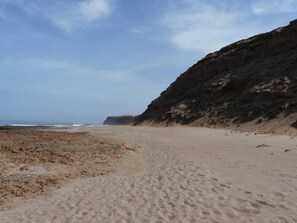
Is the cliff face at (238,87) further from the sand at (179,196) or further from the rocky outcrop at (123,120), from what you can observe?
the rocky outcrop at (123,120)

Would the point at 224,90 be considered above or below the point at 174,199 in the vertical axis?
above

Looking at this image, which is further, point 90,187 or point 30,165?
point 30,165

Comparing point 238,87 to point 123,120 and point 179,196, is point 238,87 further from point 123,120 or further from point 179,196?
point 123,120

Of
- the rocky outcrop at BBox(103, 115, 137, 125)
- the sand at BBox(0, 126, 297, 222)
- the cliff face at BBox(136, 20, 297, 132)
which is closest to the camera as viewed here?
the sand at BBox(0, 126, 297, 222)

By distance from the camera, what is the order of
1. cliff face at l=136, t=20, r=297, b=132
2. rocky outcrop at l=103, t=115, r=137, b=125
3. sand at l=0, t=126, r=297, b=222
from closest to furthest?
sand at l=0, t=126, r=297, b=222 → cliff face at l=136, t=20, r=297, b=132 → rocky outcrop at l=103, t=115, r=137, b=125

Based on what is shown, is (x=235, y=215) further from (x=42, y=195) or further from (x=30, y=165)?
(x=30, y=165)

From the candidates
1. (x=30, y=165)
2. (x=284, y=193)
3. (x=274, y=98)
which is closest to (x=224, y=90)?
(x=274, y=98)

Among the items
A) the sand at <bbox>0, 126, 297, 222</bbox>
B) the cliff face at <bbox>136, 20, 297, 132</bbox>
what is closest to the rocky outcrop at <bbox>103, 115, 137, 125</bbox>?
the cliff face at <bbox>136, 20, 297, 132</bbox>

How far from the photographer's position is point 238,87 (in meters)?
41.2

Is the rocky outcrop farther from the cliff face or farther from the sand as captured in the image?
the sand

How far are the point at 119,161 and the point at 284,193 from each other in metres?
7.67

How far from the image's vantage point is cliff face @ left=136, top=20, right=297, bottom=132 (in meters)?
33.7

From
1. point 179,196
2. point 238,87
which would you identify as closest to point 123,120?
point 238,87

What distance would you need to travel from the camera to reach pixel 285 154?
14695 mm
